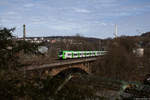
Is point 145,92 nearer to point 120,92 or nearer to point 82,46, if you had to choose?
point 120,92

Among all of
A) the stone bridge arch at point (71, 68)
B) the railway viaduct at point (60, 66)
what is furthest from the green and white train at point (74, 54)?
the stone bridge arch at point (71, 68)

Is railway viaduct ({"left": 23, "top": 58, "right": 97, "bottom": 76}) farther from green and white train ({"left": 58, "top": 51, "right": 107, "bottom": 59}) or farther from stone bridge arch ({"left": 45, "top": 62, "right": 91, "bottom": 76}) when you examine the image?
green and white train ({"left": 58, "top": 51, "right": 107, "bottom": 59})

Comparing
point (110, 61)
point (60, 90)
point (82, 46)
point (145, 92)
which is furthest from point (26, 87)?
point (82, 46)

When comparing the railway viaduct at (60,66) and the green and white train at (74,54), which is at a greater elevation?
the green and white train at (74,54)

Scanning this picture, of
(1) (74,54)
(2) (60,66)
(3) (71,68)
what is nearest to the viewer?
(2) (60,66)

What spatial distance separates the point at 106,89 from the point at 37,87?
182cm

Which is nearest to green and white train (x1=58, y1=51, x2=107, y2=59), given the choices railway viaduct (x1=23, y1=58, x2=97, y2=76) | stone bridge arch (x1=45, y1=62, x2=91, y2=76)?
railway viaduct (x1=23, y1=58, x2=97, y2=76)

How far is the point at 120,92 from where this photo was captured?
420cm

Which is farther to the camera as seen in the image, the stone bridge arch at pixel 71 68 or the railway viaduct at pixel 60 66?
the stone bridge arch at pixel 71 68

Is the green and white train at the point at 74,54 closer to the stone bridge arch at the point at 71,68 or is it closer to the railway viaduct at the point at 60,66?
the railway viaduct at the point at 60,66

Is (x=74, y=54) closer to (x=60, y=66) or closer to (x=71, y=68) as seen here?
(x=71, y=68)

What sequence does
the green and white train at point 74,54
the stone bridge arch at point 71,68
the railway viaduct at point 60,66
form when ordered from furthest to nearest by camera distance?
the green and white train at point 74,54 → the stone bridge arch at point 71,68 → the railway viaduct at point 60,66

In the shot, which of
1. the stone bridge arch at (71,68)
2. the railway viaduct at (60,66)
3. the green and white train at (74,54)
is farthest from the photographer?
the green and white train at (74,54)

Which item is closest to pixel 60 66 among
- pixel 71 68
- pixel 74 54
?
pixel 71 68
